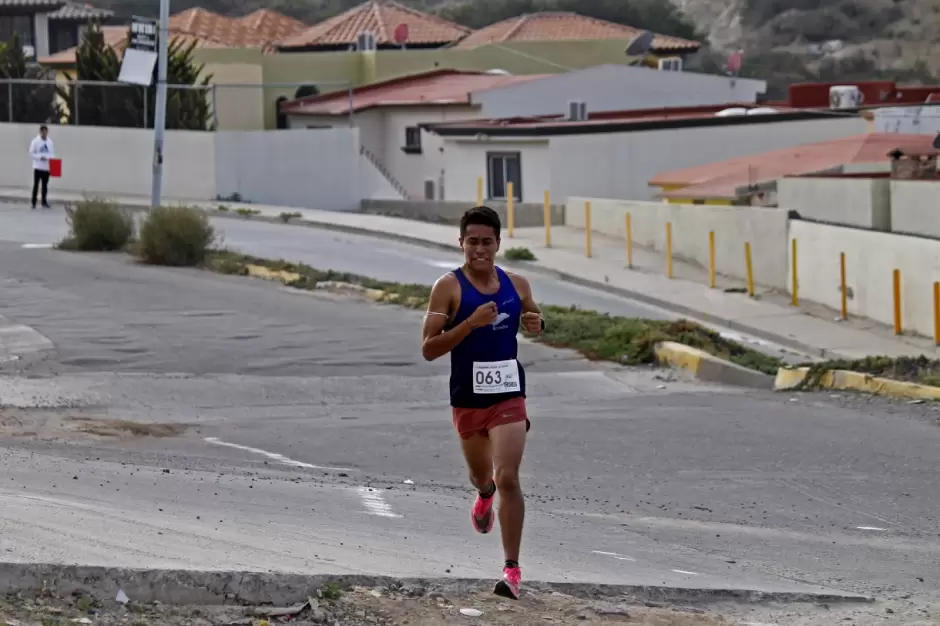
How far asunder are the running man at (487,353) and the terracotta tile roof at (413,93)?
147ft

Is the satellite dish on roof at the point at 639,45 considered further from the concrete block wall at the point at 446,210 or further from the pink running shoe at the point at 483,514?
the pink running shoe at the point at 483,514

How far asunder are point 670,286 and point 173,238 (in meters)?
9.15

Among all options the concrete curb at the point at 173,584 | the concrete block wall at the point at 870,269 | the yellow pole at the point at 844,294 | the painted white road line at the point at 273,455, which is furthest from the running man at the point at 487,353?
the yellow pole at the point at 844,294

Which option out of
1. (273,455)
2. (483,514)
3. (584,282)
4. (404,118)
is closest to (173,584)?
(483,514)

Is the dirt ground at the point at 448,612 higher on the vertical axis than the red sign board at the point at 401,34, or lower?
lower

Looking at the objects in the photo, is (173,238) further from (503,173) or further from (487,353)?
(503,173)

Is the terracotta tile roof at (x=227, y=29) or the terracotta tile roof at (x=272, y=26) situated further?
the terracotta tile roof at (x=272, y=26)

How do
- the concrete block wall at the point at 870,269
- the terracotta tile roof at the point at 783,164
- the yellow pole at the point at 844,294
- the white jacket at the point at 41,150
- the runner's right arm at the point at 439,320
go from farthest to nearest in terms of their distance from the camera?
the terracotta tile roof at the point at 783,164
the white jacket at the point at 41,150
the yellow pole at the point at 844,294
the concrete block wall at the point at 870,269
the runner's right arm at the point at 439,320

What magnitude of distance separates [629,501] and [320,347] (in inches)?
299

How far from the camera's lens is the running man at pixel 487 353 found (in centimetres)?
653

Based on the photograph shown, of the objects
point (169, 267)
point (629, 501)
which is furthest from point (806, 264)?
point (629, 501)

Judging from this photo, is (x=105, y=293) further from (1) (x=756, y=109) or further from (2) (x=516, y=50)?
(2) (x=516, y=50)

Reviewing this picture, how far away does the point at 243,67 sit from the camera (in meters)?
55.2

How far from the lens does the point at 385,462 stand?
35.9 ft
